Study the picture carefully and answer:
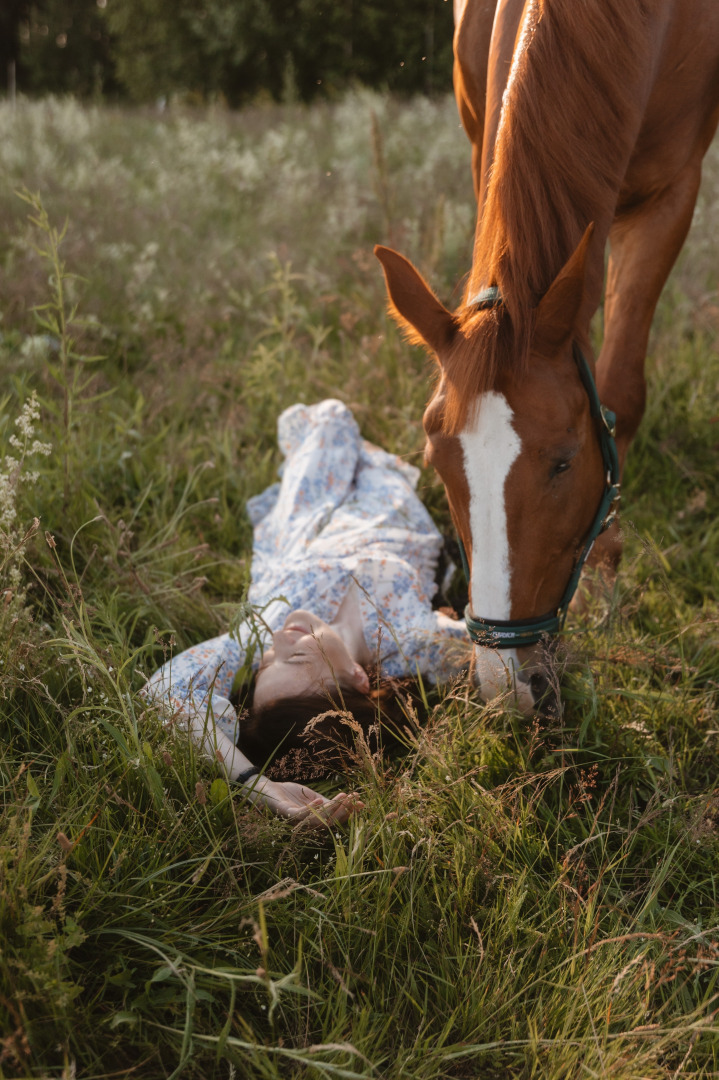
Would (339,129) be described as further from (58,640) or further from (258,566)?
(58,640)

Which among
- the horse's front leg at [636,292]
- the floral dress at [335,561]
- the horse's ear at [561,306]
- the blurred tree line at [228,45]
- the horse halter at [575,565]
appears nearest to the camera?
the horse's ear at [561,306]

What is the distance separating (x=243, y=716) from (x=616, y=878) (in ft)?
3.36

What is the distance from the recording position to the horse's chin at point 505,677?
1.81 meters

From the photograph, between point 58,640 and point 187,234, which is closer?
point 58,640

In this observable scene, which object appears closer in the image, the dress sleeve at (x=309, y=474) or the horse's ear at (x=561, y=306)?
the horse's ear at (x=561, y=306)

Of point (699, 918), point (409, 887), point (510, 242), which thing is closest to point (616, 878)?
point (699, 918)

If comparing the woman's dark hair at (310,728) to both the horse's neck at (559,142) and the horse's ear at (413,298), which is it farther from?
the horse's neck at (559,142)

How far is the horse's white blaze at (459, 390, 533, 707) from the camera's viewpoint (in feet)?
5.50

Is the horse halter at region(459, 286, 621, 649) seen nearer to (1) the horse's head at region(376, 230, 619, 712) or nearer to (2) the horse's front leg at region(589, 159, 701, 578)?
(1) the horse's head at region(376, 230, 619, 712)

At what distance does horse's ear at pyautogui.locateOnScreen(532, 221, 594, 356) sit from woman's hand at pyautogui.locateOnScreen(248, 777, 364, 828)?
1.13 m

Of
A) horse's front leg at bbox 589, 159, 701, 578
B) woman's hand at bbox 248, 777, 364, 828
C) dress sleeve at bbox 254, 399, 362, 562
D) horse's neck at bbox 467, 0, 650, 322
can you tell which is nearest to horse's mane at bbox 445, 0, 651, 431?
horse's neck at bbox 467, 0, 650, 322

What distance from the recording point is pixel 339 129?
8.17m

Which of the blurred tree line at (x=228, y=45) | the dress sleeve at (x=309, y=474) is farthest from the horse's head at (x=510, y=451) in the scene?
the blurred tree line at (x=228, y=45)

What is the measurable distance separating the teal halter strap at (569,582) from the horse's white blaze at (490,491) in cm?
4
